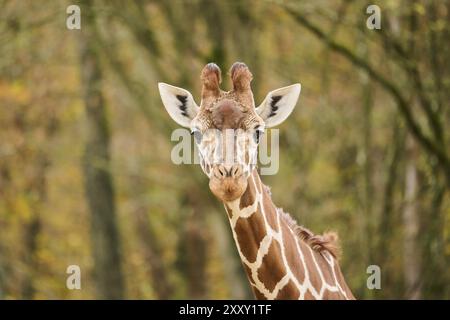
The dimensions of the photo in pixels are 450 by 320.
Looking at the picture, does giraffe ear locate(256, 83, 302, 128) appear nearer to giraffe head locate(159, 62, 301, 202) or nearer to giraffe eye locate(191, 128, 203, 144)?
giraffe head locate(159, 62, 301, 202)

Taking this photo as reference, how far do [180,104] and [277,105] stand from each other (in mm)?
757

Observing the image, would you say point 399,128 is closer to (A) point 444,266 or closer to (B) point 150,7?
(A) point 444,266

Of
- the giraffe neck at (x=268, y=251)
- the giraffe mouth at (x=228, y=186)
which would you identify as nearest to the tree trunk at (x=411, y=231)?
the giraffe neck at (x=268, y=251)

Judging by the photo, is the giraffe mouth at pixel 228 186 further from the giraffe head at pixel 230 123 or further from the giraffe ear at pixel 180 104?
the giraffe ear at pixel 180 104

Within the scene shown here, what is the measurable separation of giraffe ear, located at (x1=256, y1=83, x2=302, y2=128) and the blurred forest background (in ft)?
17.0

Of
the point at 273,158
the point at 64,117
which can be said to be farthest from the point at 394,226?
the point at 64,117

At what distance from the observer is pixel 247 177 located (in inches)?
287

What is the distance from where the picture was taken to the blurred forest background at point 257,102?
590 inches

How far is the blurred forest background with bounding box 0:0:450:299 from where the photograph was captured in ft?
49.1

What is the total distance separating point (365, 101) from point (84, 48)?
7310 millimetres

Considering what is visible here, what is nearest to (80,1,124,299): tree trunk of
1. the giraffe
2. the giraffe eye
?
the giraffe

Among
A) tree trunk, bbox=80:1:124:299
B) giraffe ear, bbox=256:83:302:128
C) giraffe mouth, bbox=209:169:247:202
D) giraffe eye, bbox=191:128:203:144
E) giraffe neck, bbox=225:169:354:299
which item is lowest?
giraffe neck, bbox=225:169:354:299

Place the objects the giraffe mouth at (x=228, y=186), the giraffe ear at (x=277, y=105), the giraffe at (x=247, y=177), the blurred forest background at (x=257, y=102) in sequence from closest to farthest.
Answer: the giraffe mouth at (x=228, y=186) < the giraffe at (x=247, y=177) < the giraffe ear at (x=277, y=105) < the blurred forest background at (x=257, y=102)

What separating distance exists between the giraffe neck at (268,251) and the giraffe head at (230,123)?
0.86 feet
